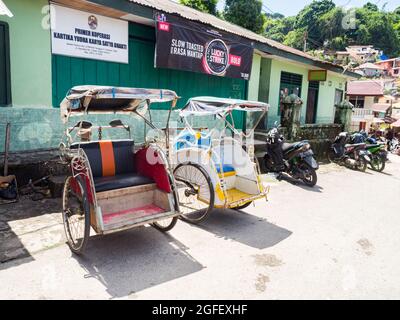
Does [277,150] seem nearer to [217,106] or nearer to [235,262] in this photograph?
[217,106]

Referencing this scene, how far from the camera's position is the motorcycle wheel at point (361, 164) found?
1111cm

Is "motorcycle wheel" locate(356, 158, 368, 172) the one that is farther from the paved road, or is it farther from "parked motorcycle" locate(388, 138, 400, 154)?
"parked motorcycle" locate(388, 138, 400, 154)

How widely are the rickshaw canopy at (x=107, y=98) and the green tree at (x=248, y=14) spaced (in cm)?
2041

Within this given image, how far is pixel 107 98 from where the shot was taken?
438 cm

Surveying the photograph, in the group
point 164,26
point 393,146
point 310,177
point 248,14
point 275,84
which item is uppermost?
point 248,14

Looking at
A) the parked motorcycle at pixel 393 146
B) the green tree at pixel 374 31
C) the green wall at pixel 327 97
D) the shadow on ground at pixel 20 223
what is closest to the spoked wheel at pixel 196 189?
the shadow on ground at pixel 20 223

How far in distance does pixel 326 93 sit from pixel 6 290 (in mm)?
16488

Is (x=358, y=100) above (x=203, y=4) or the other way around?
the other way around

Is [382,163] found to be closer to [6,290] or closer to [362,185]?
[362,185]

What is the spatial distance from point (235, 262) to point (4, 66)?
544cm

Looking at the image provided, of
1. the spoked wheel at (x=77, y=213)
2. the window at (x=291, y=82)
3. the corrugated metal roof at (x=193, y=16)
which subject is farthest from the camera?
the window at (x=291, y=82)

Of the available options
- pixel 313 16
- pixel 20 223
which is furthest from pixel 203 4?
pixel 313 16

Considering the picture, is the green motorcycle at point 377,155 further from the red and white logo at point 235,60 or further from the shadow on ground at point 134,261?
the shadow on ground at point 134,261

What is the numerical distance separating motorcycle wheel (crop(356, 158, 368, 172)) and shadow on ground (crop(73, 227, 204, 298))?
345 inches
